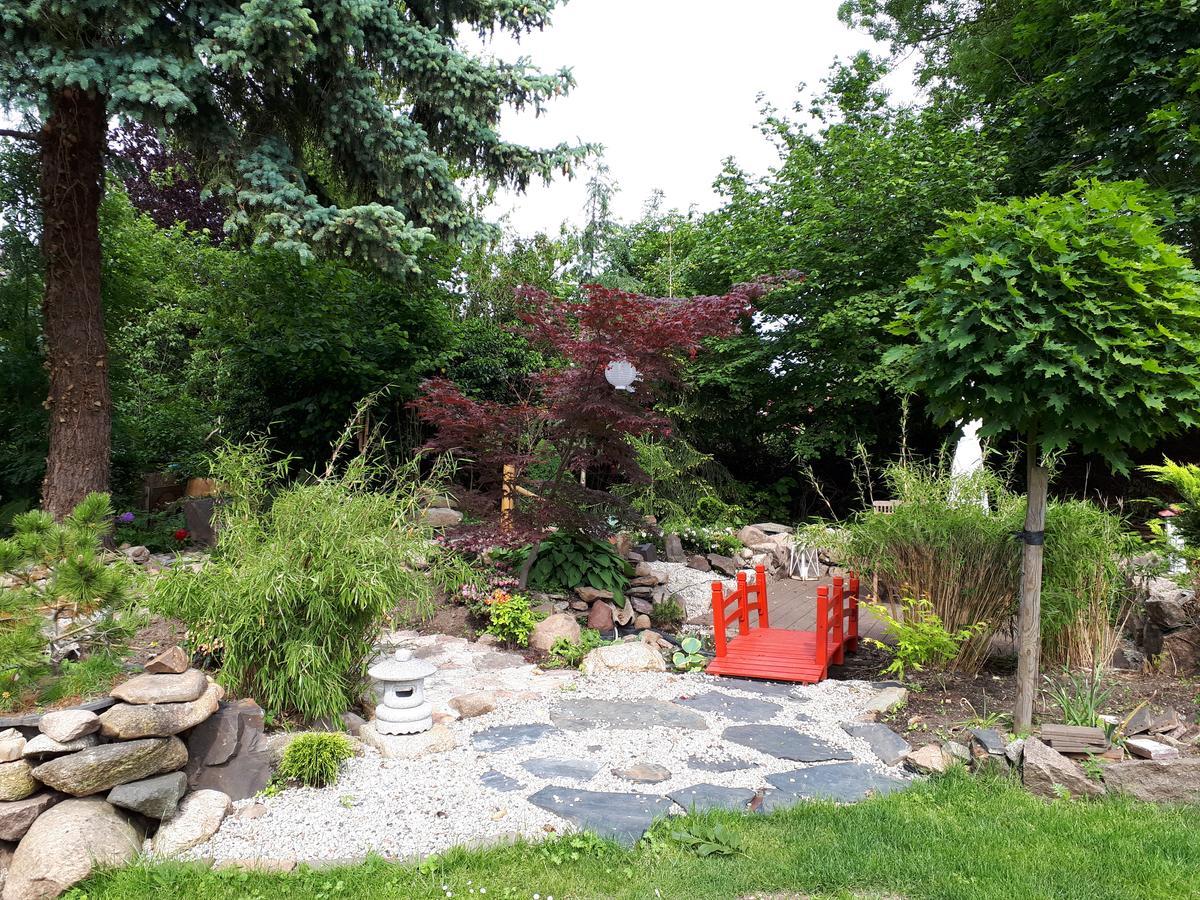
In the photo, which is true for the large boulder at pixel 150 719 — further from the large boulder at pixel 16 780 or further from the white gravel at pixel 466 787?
the white gravel at pixel 466 787

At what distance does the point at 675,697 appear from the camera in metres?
4.23

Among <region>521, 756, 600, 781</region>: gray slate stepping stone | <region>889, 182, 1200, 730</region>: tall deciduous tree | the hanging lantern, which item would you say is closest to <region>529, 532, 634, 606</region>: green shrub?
the hanging lantern

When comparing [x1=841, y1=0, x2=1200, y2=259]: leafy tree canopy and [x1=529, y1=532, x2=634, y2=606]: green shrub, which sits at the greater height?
[x1=841, y1=0, x2=1200, y2=259]: leafy tree canopy

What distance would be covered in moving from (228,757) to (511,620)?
8.13 ft

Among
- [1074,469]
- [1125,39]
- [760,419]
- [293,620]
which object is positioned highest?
[1125,39]

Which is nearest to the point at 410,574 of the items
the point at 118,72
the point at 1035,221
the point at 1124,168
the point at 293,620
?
the point at 293,620

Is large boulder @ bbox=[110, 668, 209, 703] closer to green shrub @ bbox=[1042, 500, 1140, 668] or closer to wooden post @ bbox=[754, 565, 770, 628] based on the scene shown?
wooden post @ bbox=[754, 565, 770, 628]

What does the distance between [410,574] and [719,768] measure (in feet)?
5.83

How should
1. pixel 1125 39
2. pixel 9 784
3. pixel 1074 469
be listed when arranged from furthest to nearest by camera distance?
1. pixel 1074 469
2. pixel 1125 39
3. pixel 9 784

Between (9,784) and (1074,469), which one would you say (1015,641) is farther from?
(1074,469)

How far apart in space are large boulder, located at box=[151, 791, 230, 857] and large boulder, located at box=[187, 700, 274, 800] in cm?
8

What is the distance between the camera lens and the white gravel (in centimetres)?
257

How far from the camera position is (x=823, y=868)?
2.31 m

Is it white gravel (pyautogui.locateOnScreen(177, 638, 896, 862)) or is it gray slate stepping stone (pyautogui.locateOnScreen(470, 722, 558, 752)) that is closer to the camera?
white gravel (pyautogui.locateOnScreen(177, 638, 896, 862))
